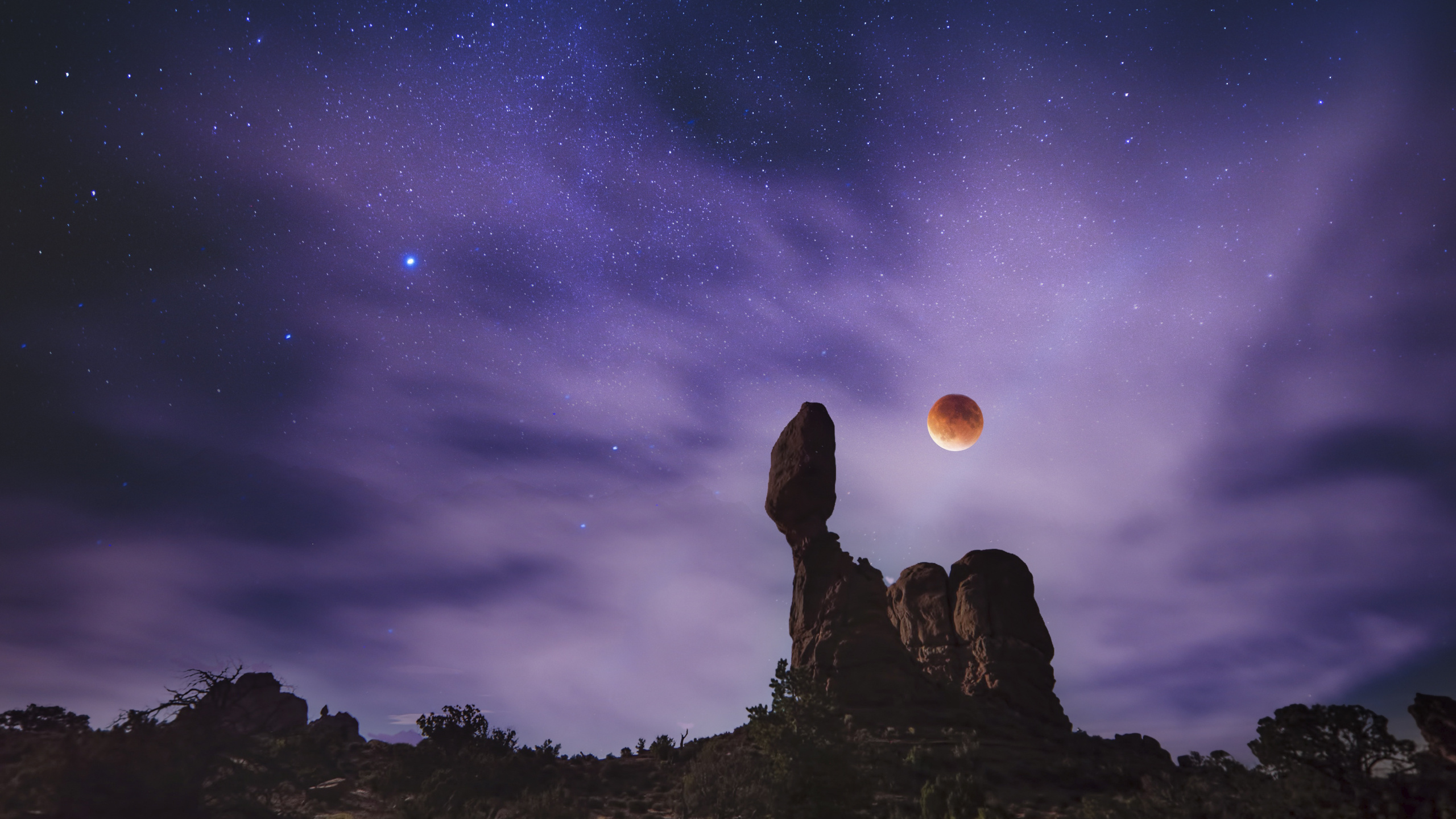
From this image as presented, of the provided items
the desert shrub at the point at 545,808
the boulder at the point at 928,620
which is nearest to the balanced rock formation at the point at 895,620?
the boulder at the point at 928,620

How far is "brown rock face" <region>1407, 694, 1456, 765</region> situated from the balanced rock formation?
20909 millimetres

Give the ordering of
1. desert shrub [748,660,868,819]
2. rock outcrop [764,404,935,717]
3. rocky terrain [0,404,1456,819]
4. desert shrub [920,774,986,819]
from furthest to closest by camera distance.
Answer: rock outcrop [764,404,935,717], desert shrub [920,774,986,819], desert shrub [748,660,868,819], rocky terrain [0,404,1456,819]

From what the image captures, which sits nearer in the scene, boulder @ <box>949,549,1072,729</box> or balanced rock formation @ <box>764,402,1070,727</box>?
balanced rock formation @ <box>764,402,1070,727</box>

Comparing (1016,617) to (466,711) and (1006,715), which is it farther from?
(466,711)

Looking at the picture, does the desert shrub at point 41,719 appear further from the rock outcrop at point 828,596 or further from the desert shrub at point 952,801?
the rock outcrop at point 828,596

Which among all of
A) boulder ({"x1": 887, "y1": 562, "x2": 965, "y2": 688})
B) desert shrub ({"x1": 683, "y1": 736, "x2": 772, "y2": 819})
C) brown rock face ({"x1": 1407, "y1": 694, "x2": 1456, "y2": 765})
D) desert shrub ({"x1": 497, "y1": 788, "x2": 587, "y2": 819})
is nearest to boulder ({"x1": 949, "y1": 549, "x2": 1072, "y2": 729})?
boulder ({"x1": 887, "y1": 562, "x2": 965, "y2": 688})

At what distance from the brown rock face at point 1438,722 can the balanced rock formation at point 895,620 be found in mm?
20909

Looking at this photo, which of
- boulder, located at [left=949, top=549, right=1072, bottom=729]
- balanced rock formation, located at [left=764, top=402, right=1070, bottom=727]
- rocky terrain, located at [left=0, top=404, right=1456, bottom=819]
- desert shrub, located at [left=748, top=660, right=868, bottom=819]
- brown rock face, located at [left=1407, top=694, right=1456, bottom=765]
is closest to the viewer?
rocky terrain, located at [left=0, top=404, right=1456, bottom=819]

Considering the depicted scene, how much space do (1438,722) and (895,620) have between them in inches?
1465

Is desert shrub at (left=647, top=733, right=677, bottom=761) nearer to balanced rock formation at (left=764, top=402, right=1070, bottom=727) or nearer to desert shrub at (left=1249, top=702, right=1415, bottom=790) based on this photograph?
balanced rock formation at (left=764, top=402, right=1070, bottom=727)

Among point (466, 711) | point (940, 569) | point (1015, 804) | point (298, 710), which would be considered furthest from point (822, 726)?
point (298, 710)

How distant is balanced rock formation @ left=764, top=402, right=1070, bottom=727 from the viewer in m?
46.5

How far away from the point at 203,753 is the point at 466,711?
2792 cm

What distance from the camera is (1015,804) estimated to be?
92.6 feet
